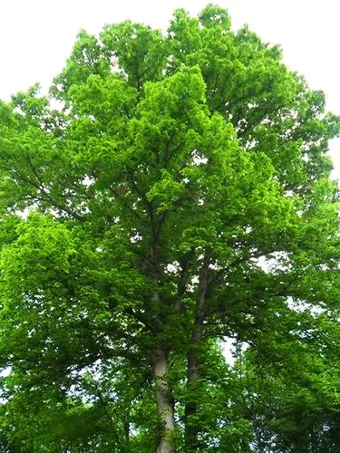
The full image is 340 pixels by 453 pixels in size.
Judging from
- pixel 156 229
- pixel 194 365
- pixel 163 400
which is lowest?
pixel 163 400

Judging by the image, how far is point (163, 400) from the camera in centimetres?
918

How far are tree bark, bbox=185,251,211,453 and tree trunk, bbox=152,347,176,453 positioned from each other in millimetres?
328

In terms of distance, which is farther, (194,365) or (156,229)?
(194,365)

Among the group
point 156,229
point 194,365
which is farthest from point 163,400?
point 156,229

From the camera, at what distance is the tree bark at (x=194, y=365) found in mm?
8477

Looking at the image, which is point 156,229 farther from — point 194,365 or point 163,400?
point 163,400

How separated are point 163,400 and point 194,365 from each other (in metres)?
1.08

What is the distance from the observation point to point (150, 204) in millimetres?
9188

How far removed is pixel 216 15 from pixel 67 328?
27.5ft

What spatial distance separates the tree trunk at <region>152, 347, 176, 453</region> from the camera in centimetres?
862

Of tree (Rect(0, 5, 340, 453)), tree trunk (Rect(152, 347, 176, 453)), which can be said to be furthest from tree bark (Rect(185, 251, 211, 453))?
tree trunk (Rect(152, 347, 176, 453))

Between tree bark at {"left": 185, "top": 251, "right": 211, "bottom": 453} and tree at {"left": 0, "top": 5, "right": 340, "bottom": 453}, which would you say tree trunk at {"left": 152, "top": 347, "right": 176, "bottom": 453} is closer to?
tree at {"left": 0, "top": 5, "right": 340, "bottom": 453}

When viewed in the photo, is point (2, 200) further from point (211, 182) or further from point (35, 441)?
point (35, 441)

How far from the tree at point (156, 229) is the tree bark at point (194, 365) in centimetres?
4
